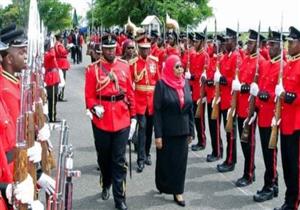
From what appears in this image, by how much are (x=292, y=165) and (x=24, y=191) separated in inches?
147

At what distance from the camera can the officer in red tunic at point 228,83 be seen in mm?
7802

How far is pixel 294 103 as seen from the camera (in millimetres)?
5785

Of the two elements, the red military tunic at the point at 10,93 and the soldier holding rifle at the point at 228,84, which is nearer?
the red military tunic at the point at 10,93

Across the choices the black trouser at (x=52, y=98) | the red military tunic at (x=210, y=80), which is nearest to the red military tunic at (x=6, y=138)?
the red military tunic at (x=210, y=80)

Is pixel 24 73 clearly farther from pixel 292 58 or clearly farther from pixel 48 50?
pixel 48 50

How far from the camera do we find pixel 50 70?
38.5 feet

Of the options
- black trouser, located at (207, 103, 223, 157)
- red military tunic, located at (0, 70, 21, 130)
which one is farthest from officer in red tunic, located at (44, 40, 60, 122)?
red military tunic, located at (0, 70, 21, 130)

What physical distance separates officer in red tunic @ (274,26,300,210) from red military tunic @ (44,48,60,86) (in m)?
6.85

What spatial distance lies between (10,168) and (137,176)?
14.2 feet

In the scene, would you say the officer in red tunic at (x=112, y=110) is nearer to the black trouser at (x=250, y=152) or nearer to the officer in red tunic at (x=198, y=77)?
the black trouser at (x=250, y=152)

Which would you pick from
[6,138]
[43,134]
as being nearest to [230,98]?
[43,134]

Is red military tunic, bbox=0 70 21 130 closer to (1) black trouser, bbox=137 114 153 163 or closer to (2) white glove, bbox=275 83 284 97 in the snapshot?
(2) white glove, bbox=275 83 284 97

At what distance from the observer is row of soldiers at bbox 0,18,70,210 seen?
293 centimetres

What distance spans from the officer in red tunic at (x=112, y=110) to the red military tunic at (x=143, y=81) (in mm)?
1499
